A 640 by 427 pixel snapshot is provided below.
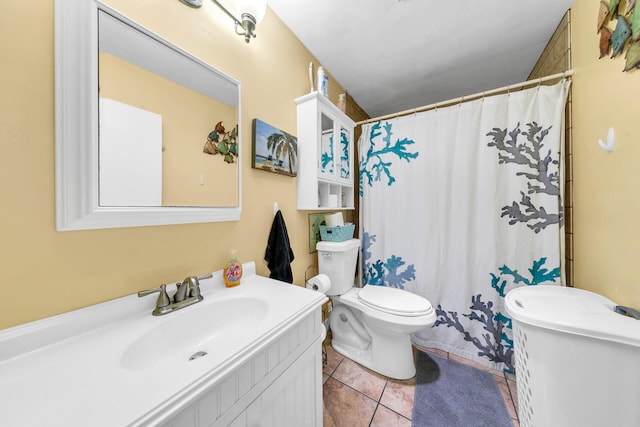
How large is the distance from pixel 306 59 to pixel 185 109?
3.60 ft

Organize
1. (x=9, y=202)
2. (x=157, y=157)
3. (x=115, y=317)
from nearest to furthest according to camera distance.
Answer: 1. (x=9, y=202)
2. (x=115, y=317)
3. (x=157, y=157)

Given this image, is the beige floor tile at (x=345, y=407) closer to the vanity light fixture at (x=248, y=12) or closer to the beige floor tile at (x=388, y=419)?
the beige floor tile at (x=388, y=419)

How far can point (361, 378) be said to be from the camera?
1.37 meters

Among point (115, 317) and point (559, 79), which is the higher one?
point (559, 79)

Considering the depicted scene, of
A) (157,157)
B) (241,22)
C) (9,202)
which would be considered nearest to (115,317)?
(9,202)

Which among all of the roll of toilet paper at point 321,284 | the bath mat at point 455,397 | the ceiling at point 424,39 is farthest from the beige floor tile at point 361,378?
the ceiling at point 424,39

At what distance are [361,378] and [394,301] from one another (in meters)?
→ 0.53

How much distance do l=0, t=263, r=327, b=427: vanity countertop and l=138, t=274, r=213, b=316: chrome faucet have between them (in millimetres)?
24

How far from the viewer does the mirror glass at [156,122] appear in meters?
0.66

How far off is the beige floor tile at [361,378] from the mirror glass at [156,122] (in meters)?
1.30

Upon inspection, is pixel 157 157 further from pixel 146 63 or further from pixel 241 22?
pixel 241 22

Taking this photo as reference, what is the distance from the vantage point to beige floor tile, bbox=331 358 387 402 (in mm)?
1275

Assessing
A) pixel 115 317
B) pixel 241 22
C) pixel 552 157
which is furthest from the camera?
pixel 552 157

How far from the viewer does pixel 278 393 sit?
0.66 m
